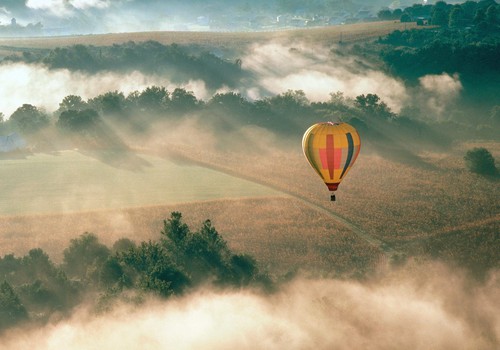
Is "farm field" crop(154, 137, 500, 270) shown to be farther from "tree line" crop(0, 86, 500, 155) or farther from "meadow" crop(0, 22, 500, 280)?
"tree line" crop(0, 86, 500, 155)

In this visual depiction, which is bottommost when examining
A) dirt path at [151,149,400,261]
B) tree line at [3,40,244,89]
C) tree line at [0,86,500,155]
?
dirt path at [151,149,400,261]

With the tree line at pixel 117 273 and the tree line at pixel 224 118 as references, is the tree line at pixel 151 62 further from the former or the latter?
the tree line at pixel 117 273

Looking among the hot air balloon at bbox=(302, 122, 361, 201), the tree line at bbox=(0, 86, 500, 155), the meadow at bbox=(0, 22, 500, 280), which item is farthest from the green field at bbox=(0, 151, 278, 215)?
the hot air balloon at bbox=(302, 122, 361, 201)

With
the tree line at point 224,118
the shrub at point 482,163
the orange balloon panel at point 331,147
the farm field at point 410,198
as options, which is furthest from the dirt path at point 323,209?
the shrub at point 482,163

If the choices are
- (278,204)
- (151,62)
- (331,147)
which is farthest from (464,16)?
(331,147)

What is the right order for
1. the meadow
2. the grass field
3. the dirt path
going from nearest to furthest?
the meadow < the dirt path < the grass field
